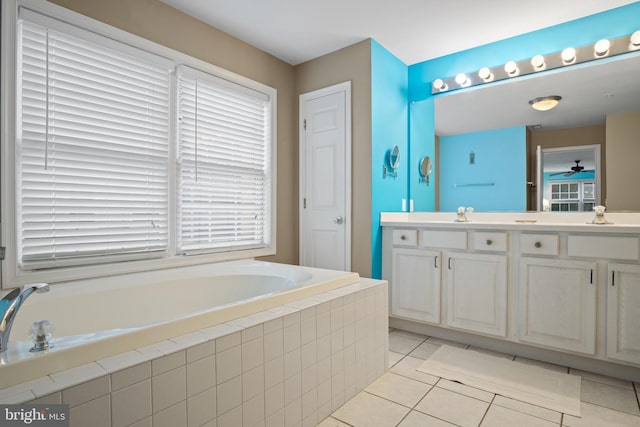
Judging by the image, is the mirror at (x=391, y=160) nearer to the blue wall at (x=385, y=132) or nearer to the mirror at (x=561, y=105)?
the blue wall at (x=385, y=132)

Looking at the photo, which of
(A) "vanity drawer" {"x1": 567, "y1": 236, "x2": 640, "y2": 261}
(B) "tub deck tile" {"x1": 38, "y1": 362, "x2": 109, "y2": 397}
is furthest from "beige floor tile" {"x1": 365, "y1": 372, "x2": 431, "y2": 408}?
(B) "tub deck tile" {"x1": 38, "y1": 362, "x2": 109, "y2": 397}

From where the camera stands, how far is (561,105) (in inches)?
103

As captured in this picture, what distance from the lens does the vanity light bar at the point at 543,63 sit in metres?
2.36

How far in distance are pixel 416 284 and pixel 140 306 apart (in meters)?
1.92

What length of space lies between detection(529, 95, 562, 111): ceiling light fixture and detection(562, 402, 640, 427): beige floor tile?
2.02m

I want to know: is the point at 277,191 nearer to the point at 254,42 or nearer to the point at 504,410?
the point at 254,42

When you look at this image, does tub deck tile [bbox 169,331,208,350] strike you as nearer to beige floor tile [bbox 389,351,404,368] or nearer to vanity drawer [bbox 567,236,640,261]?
beige floor tile [bbox 389,351,404,368]

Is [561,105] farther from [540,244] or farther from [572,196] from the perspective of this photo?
[540,244]

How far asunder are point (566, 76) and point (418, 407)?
2.50 metres

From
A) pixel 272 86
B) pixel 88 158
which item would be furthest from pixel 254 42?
pixel 88 158

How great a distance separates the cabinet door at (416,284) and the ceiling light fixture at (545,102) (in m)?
1.36

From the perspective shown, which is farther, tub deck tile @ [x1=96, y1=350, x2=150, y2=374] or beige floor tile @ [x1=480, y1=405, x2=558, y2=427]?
beige floor tile @ [x1=480, y1=405, x2=558, y2=427]

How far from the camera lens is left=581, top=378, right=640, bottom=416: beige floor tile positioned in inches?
69.1

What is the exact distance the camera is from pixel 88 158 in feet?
6.59
